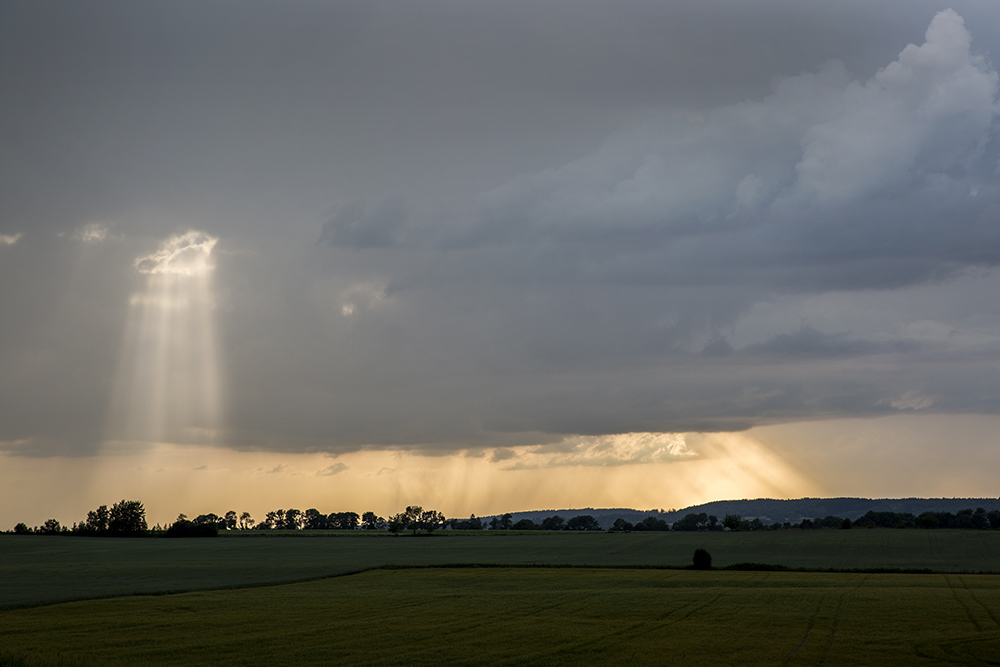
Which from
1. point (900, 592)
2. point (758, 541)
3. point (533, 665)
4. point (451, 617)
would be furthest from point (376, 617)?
point (758, 541)

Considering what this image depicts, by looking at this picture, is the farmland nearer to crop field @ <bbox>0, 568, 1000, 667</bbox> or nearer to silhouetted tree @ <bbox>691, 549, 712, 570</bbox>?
crop field @ <bbox>0, 568, 1000, 667</bbox>

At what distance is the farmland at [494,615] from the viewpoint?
101 feet

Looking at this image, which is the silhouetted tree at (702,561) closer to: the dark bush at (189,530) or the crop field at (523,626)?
the crop field at (523,626)

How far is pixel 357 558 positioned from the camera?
109m

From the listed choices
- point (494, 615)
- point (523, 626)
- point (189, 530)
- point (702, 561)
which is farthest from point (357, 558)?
point (189, 530)

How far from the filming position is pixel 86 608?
155 ft

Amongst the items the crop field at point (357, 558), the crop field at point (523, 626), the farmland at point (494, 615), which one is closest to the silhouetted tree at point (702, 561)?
the farmland at point (494, 615)

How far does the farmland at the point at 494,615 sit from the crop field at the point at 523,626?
11 centimetres

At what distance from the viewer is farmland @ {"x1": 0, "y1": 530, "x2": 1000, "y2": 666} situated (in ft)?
101

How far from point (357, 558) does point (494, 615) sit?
7091cm

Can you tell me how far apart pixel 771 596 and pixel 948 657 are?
23.1 m

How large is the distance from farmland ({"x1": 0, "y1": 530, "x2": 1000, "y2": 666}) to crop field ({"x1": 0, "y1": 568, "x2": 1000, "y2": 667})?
115 mm

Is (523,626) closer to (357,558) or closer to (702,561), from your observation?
(702,561)

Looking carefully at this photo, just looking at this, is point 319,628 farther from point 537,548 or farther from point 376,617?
point 537,548
